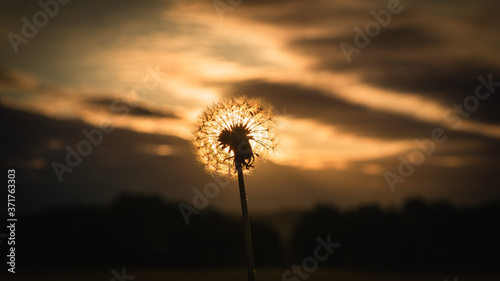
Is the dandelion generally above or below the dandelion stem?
above

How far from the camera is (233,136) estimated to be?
19406 millimetres

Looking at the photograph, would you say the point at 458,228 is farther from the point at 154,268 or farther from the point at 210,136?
the point at 210,136

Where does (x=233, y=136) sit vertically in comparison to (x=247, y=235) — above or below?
above

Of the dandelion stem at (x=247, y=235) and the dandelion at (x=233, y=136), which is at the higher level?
the dandelion at (x=233, y=136)

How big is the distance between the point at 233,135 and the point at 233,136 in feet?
0.16

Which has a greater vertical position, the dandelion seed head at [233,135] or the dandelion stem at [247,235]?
the dandelion seed head at [233,135]

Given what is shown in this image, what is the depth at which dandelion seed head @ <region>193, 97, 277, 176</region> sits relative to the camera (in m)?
19.1

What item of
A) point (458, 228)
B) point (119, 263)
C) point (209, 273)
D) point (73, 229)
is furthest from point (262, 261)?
point (458, 228)

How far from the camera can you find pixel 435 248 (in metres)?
48.8

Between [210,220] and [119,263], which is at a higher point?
[210,220]

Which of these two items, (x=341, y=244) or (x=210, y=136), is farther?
(x=341, y=244)

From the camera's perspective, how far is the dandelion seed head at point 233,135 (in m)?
19.1

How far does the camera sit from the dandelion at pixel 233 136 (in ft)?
62.4

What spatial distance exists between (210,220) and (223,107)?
29.7 metres
